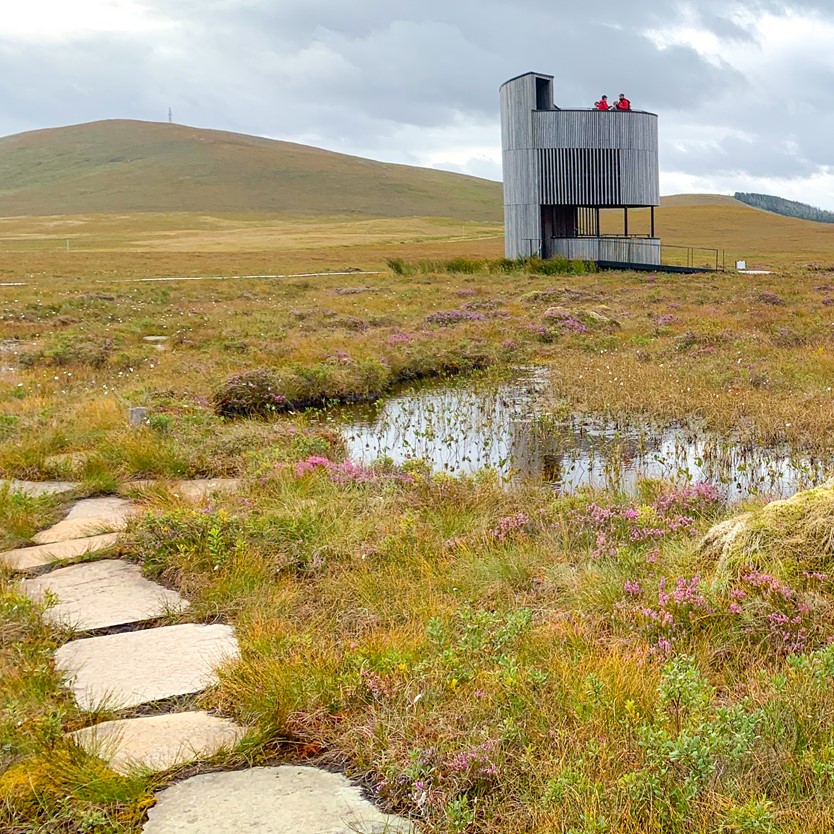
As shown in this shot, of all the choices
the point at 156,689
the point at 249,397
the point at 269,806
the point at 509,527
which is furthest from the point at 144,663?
the point at 249,397

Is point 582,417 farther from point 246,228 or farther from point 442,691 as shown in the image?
point 246,228

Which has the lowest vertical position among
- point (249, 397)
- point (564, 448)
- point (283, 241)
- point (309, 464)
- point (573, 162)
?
point (564, 448)

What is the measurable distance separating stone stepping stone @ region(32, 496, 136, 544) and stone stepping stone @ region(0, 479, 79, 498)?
1.16 ft

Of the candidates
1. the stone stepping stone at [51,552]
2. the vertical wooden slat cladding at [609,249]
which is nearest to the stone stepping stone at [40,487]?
the stone stepping stone at [51,552]

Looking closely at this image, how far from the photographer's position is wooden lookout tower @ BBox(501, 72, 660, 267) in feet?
147

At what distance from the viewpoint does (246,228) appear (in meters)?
158

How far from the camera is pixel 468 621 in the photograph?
5.33m

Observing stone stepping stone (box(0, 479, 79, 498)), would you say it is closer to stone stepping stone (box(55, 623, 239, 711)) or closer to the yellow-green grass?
stone stepping stone (box(55, 623, 239, 711))

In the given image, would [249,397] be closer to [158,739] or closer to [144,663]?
[144,663]

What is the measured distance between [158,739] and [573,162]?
44.5 meters

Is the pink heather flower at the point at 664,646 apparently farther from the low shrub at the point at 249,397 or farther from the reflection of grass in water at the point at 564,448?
the low shrub at the point at 249,397

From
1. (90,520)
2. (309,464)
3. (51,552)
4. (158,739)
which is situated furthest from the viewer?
(309,464)

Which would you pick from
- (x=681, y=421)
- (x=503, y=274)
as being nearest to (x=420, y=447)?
(x=681, y=421)

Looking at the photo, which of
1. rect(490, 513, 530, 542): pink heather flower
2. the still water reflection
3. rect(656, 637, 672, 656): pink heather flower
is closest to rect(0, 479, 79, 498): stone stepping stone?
the still water reflection
